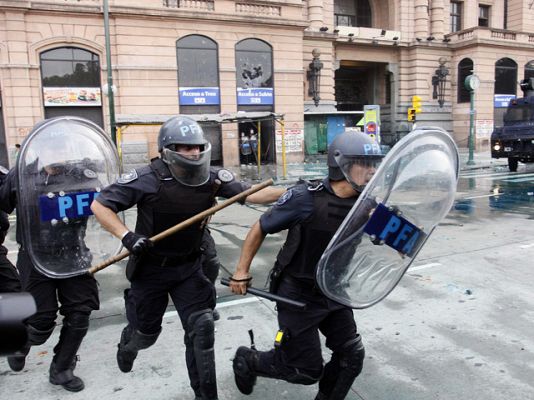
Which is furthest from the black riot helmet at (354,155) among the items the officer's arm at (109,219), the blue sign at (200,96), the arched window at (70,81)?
the blue sign at (200,96)

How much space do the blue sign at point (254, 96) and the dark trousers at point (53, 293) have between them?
19482 mm

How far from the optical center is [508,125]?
1752cm

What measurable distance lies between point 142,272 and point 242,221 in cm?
617

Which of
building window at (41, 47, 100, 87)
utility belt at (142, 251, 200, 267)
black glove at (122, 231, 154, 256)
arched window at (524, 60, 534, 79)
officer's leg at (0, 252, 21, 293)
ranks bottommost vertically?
officer's leg at (0, 252, 21, 293)

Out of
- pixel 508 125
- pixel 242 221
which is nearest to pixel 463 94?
pixel 508 125

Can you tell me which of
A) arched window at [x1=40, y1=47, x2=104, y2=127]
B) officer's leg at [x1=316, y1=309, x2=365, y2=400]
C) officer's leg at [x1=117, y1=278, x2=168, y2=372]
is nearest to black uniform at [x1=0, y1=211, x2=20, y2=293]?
officer's leg at [x1=117, y1=278, x2=168, y2=372]

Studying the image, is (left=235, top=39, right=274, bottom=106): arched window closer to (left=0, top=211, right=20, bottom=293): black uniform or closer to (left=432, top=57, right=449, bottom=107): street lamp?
(left=432, top=57, right=449, bottom=107): street lamp

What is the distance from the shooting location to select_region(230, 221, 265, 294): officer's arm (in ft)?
9.11

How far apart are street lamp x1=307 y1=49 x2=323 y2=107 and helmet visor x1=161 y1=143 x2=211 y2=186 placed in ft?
77.8

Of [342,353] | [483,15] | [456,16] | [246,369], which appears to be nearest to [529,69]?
[483,15]

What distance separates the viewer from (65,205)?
329cm

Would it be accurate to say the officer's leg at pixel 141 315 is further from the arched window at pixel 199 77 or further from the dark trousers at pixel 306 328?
the arched window at pixel 199 77

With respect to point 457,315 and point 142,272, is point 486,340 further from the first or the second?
point 142,272

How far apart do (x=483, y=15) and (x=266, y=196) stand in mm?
35322
